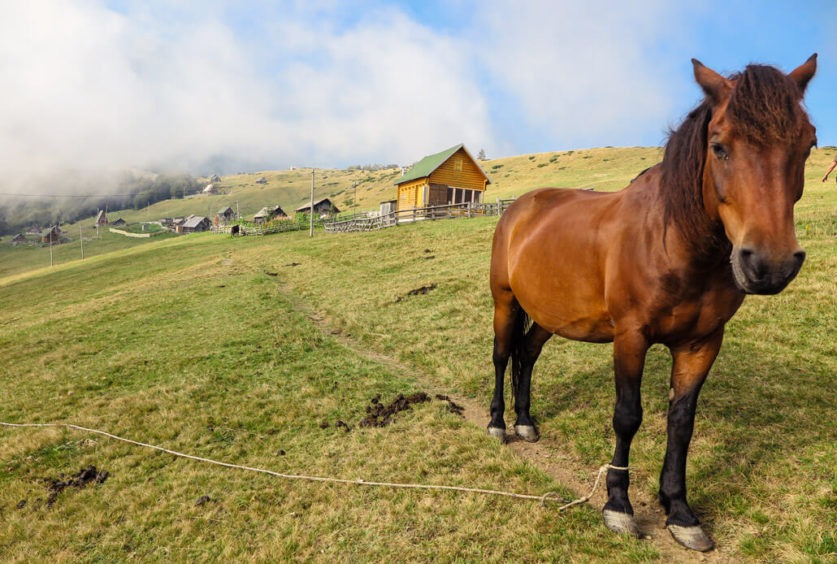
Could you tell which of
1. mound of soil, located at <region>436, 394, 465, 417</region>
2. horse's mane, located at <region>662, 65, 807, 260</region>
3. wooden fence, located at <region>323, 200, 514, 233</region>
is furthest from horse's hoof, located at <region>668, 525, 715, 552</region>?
wooden fence, located at <region>323, 200, 514, 233</region>

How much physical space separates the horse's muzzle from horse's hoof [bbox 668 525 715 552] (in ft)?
7.50

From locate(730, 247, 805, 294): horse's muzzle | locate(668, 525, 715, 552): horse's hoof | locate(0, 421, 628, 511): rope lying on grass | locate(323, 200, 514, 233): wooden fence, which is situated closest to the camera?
locate(730, 247, 805, 294): horse's muzzle

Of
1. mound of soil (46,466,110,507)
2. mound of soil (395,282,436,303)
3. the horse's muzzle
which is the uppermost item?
the horse's muzzle

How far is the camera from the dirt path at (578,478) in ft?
11.0

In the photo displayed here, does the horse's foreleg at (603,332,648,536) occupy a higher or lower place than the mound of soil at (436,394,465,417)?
higher

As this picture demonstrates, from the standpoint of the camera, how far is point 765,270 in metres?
2.16

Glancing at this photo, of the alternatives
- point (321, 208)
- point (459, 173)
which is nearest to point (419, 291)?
point (459, 173)

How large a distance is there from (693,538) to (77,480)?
6551mm

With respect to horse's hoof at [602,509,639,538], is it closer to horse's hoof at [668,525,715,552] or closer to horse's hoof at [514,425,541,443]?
horse's hoof at [668,525,715,552]

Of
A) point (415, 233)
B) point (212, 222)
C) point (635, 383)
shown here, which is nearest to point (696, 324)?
point (635, 383)

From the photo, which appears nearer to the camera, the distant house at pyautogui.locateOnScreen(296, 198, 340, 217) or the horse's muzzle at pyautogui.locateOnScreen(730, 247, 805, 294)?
the horse's muzzle at pyautogui.locateOnScreen(730, 247, 805, 294)

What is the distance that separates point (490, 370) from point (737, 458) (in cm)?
395

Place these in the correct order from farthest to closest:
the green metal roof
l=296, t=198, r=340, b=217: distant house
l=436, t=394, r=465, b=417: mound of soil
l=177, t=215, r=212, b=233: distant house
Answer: l=177, t=215, r=212, b=233: distant house
l=296, t=198, r=340, b=217: distant house
the green metal roof
l=436, t=394, r=465, b=417: mound of soil

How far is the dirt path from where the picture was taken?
3344 mm
